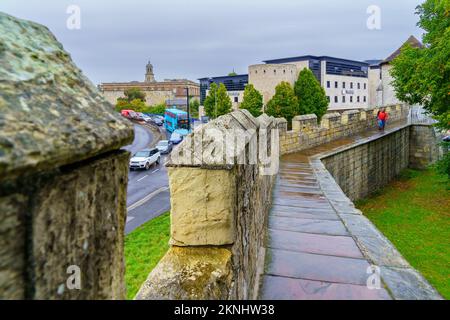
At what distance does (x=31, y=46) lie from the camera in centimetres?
109

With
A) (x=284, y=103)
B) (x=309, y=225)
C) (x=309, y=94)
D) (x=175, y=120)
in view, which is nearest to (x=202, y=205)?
(x=309, y=225)

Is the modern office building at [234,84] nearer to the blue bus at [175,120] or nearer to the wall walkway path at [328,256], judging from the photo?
the blue bus at [175,120]

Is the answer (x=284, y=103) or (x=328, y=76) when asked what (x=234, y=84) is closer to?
(x=328, y=76)

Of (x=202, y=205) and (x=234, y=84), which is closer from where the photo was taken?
(x=202, y=205)

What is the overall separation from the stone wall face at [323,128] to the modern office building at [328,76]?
3270cm

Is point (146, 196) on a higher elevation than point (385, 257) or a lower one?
lower

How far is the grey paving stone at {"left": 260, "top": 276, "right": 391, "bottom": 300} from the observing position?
10.9 feet

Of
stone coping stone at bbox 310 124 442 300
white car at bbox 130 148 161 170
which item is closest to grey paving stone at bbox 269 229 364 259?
stone coping stone at bbox 310 124 442 300

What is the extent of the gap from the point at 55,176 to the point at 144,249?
414 inches

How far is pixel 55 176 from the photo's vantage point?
851mm

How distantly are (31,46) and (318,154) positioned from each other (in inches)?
454

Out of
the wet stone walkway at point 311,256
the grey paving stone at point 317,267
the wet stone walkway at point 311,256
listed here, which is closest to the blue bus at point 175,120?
the wet stone walkway at point 311,256

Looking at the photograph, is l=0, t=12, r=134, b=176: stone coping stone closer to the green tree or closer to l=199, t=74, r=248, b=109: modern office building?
the green tree

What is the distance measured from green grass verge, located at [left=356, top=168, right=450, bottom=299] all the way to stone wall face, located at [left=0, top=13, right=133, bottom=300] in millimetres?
6191
